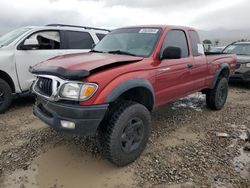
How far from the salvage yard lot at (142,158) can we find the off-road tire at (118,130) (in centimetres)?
19

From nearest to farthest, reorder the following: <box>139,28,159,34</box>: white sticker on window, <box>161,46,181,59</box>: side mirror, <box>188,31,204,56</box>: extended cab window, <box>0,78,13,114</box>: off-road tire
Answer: <box>161,46,181,59</box>: side mirror < <box>139,28,159,34</box>: white sticker on window < <box>188,31,204,56</box>: extended cab window < <box>0,78,13,114</box>: off-road tire

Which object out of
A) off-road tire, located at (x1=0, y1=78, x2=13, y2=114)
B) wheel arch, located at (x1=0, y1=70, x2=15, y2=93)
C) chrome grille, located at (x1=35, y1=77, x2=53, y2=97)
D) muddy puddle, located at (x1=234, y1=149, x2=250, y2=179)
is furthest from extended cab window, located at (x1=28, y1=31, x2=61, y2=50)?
muddy puddle, located at (x1=234, y1=149, x2=250, y2=179)

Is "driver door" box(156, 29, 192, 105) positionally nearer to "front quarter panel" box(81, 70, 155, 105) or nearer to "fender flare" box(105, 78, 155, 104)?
"fender flare" box(105, 78, 155, 104)

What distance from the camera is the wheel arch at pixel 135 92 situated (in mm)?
3291

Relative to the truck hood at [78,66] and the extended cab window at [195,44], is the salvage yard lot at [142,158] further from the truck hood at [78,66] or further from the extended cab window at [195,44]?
the extended cab window at [195,44]

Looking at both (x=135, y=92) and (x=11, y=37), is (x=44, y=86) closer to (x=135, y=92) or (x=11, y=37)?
(x=135, y=92)

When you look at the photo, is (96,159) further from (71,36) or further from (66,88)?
(71,36)

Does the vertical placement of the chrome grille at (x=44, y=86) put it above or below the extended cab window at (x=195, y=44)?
below

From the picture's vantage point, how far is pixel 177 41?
189 inches

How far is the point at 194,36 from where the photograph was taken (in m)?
5.41

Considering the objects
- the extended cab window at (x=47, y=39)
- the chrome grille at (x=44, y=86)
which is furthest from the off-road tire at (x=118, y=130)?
the extended cab window at (x=47, y=39)

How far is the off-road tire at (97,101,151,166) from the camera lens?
333 cm

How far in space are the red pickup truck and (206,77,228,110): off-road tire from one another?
1273 mm

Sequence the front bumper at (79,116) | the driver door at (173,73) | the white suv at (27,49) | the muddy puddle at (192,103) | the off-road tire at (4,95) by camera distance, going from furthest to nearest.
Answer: the muddy puddle at (192,103)
the white suv at (27,49)
the off-road tire at (4,95)
the driver door at (173,73)
the front bumper at (79,116)
